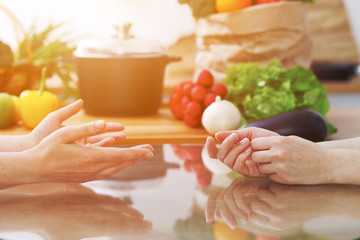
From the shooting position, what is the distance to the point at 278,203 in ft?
2.51

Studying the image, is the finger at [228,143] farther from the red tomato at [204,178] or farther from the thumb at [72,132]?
the thumb at [72,132]

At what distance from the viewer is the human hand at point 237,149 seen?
879 millimetres

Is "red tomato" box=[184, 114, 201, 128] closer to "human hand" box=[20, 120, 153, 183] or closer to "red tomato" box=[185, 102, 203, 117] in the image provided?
"red tomato" box=[185, 102, 203, 117]

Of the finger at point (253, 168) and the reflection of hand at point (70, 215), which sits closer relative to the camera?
the reflection of hand at point (70, 215)

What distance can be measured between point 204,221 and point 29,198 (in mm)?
269

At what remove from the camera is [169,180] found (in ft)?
2.99

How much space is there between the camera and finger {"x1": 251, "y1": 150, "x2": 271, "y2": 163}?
87cm

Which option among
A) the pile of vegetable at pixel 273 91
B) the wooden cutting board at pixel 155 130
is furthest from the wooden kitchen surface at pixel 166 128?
the pile of vegetable at pixel 273 91

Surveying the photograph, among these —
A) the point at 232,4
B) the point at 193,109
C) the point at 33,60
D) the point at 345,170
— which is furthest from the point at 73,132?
the point at 33,60

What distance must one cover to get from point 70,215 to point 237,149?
0.31 metres

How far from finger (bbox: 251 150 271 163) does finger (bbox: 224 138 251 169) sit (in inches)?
0.7

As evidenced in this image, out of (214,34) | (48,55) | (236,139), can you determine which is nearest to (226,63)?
(214,34)

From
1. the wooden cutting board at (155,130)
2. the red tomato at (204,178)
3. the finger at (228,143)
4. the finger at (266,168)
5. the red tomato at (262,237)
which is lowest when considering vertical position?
the wooden cutting board at (155,130)

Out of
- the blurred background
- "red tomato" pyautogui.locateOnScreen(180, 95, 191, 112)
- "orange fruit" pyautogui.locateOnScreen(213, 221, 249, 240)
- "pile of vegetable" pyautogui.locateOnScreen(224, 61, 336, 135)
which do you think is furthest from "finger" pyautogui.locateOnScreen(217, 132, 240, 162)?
the blurred background
